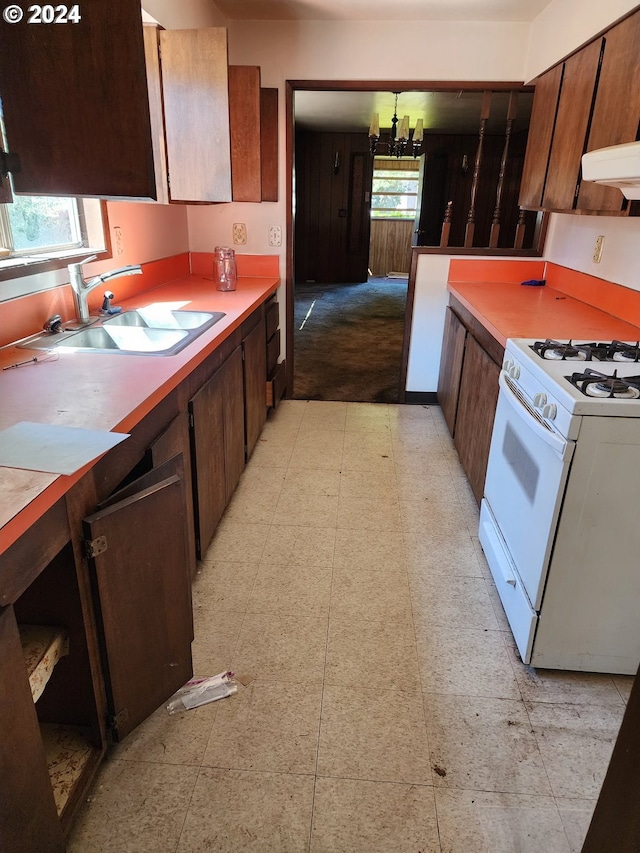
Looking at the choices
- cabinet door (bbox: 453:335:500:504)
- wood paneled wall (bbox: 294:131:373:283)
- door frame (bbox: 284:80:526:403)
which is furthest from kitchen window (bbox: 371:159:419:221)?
cabinet door (bbox: 453:335:500:504)

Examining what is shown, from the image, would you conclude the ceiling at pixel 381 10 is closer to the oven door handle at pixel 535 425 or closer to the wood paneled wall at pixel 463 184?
the oven door handle at pixel 535 425

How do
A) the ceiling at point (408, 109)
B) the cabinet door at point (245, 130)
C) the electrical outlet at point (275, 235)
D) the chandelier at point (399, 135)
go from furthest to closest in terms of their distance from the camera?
the ceiling at point (408, 109), the chandelier at point (399, 135), the electrical outlet at point (275, 235), the cabinet door at point (245, 130)

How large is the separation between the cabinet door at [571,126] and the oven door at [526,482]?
1037 mm

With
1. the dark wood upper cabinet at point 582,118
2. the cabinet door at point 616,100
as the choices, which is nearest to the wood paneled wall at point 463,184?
the dark wood upper cabinet at point 582,118

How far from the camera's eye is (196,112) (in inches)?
93.4

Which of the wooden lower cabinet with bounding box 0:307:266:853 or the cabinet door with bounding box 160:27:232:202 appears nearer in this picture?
the wooden lower cabinet with bounding box 0:307:266:853

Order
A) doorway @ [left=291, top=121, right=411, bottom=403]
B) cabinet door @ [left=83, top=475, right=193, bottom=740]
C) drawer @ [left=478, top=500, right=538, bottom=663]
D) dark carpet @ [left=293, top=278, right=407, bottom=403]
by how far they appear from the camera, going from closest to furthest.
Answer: cabinet door @ [left=83, top=475, right=193, bottom=740], drawer @ [left=478, top=500, right=538, bottom=663], dark carpet @ [left=293, top=278, right=407, bottom=403], doorway @ [left=291, top=121, right=411, bottom=403]

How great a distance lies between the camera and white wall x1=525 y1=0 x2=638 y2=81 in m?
2.22

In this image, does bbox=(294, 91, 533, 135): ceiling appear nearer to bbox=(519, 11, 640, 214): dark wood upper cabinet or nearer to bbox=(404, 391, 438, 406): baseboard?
bbox=(519, 11, 640, 214): dark wood upper cabinet

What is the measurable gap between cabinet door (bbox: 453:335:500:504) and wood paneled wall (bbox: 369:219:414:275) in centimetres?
822

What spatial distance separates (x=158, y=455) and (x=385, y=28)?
3067 millimetres

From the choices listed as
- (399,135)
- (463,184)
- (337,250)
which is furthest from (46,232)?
(337,250)

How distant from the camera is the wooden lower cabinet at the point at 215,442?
78.9 inches

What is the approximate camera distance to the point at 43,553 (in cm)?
104
